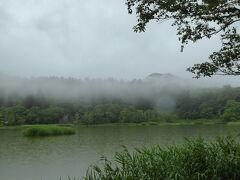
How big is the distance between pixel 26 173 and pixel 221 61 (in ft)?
38.3

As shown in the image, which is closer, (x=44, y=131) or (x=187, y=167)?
(x=187, y=167)

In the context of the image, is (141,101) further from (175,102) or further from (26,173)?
(26,173)

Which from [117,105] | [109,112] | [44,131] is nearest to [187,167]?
[44,131]

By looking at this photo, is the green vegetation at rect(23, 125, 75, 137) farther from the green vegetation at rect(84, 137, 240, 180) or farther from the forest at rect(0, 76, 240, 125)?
the green vegetation at rect(84, 137, 240, 180)

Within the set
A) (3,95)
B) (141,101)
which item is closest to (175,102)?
(141,101)

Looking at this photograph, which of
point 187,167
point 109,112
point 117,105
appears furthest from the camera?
point 117,105

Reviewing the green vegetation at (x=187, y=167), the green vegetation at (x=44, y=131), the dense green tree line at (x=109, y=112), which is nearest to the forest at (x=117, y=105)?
the dense green tree line at (x=109, y=112)

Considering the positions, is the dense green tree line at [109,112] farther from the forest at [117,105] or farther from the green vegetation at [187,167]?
the green vegetation at [187,167]

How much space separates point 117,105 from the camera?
111m

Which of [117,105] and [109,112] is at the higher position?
[117,105]

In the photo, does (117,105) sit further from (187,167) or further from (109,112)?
(187,167)

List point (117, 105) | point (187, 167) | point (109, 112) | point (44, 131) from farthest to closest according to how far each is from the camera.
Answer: point (117, 105) < point (109, 112) < point (44, 131) < point (187, 167)

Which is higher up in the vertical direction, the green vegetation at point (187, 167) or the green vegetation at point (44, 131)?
the green vegetation at point (187, 167)

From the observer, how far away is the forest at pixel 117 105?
90.8m
